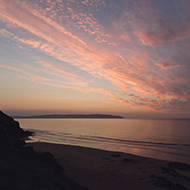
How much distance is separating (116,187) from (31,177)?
30.4ft

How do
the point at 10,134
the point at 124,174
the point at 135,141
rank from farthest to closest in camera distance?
the point at 135,141, the point at 10,134, the point at 124,174

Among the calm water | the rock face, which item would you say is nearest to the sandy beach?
the rock face

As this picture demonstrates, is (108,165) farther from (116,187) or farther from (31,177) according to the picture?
(31,177)

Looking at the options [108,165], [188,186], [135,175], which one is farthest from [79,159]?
[188,186]

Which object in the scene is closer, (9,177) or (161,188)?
(9,177)

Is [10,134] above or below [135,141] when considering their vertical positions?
below

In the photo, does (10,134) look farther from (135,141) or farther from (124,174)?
(135,141)

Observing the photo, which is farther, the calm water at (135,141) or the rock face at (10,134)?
the calm water at (135,141)

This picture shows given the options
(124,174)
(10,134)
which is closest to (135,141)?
(124,174)

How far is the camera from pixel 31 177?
9492 millimetres

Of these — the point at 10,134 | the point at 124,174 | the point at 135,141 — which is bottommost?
the point at 10,134

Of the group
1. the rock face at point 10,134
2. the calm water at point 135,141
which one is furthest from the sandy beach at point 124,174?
the calm water at point 135,141

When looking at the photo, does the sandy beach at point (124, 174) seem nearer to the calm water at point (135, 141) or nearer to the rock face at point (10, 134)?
the rock face at point (10, 134)

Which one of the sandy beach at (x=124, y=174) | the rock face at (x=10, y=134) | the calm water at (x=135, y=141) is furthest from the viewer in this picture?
the calm water at (x=135, y=141)
